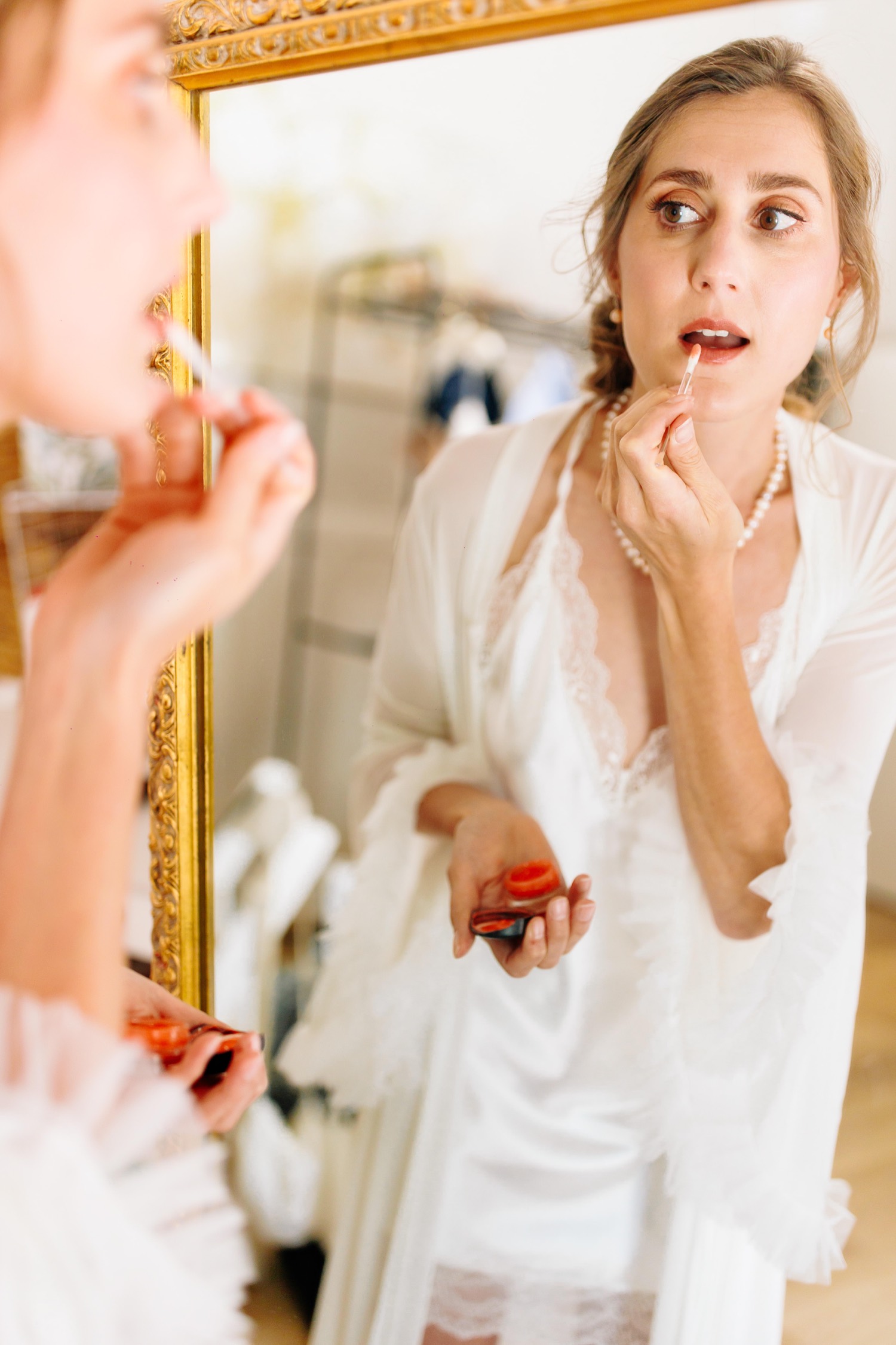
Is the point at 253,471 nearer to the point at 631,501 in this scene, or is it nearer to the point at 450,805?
the point at 631,501

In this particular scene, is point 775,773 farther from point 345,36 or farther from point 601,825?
point 345,36

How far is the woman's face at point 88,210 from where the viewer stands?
39 centimetres

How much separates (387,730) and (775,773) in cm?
31

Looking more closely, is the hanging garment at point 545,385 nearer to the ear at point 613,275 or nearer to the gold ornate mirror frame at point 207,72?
the ear at point 613,275

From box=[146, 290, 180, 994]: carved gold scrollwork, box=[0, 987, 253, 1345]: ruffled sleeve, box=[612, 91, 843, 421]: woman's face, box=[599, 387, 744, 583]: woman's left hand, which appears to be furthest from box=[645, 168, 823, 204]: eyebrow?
box=[0, 987, 253, 1345]: ruffled sleeve

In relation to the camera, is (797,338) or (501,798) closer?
(797,338)

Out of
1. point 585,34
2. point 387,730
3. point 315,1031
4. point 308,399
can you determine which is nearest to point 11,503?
point 308,399

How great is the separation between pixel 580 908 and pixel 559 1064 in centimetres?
12

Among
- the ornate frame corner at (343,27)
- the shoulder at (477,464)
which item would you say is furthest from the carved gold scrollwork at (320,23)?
the shoulder at (477,464)

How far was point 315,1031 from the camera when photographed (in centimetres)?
79

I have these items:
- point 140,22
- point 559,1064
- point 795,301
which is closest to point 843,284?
point 795,301

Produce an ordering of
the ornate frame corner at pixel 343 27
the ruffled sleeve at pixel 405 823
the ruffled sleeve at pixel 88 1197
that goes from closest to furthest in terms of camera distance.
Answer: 1. the ruffled sleeve at pixel 88 1197
2. the ornate frame corner at pixel 343 27
3. the ruffled sleeve at pixel 405 823

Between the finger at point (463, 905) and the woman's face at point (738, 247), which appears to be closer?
the woman's face at point (738, 247)

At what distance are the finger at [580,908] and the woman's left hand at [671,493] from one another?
0.64ft
